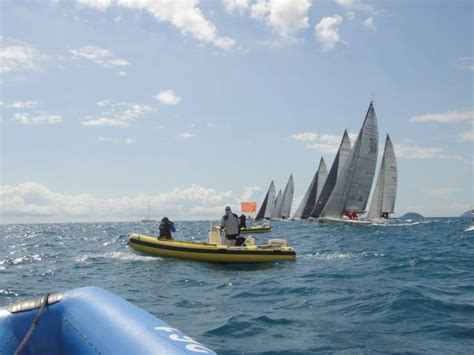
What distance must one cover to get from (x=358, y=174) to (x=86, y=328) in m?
40.4

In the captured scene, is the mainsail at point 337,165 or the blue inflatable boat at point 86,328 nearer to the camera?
the blue inflatable boat at point 86,328

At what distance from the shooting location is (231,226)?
16.8 m

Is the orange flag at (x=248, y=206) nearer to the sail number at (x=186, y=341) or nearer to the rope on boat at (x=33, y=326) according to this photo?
the rope on boat at (x=33, y=326)

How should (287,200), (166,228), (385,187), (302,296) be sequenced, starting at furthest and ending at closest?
1. (287,200)
2. (385,187)
3. (166,228)
4. (302,296)

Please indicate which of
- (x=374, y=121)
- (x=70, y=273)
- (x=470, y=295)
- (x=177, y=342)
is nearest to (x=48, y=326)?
(x=177, y=342)

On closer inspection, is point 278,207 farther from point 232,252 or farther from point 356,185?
point 232,252

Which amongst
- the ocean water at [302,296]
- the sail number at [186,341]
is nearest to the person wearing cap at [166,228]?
the ocean water at [302,296]

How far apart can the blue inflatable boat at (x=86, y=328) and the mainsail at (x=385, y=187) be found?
4880cm

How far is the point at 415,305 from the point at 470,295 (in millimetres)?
1742

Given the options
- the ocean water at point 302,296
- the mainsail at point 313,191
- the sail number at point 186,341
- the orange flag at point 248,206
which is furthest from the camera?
the mainsail at point 313,191

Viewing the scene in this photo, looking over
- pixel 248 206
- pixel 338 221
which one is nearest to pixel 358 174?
pixel 338 221

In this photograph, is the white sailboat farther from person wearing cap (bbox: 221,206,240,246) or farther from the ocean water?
person wearing cap (bbox: 221,206,240,246)

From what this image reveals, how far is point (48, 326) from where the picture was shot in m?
3.97

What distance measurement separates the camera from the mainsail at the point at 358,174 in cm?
4175
